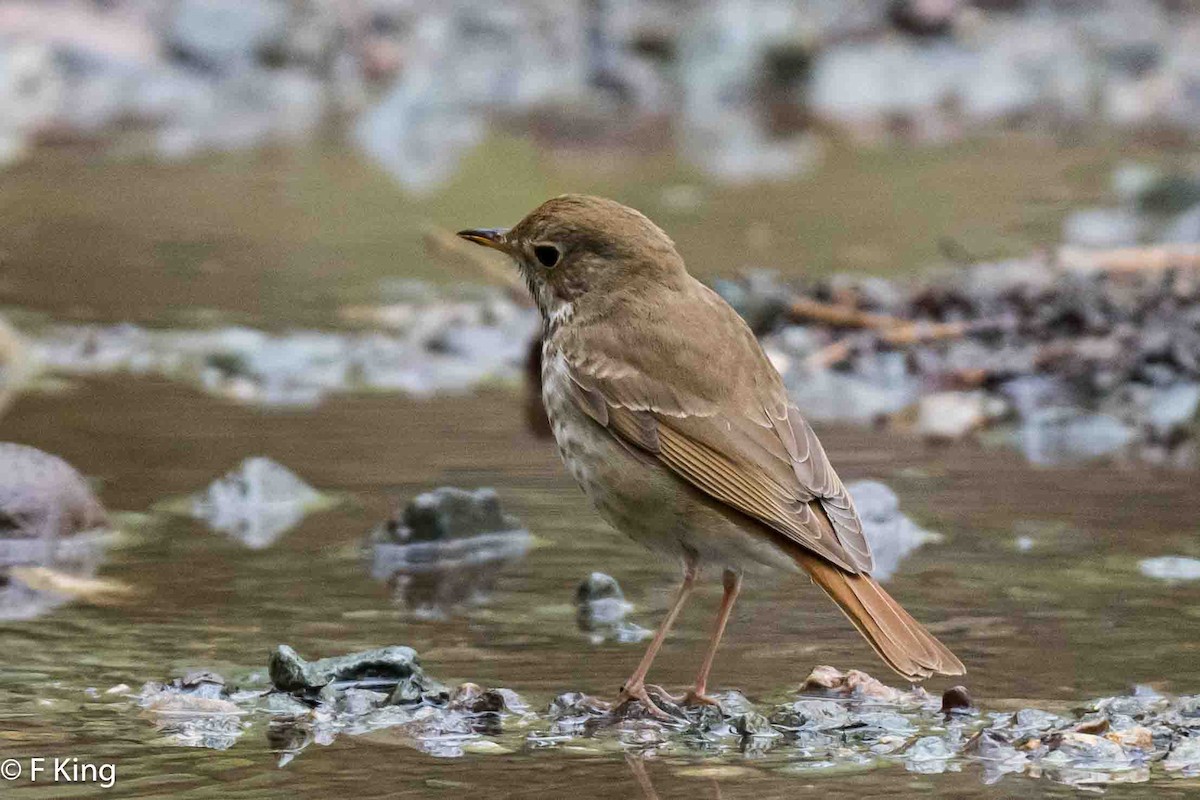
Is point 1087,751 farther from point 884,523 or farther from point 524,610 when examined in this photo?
Result: point 884,523

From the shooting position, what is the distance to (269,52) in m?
19.6

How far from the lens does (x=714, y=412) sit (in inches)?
192

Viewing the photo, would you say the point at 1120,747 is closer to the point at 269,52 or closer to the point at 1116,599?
the point at 1116,599

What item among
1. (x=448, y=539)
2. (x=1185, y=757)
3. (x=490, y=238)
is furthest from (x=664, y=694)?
(x=448, y=539)

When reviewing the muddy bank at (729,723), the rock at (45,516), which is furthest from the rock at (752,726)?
the rock at (45,516)

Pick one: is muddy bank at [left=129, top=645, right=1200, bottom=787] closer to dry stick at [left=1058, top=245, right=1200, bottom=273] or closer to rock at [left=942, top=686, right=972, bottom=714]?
rock at [left=942, top=686, right=972, bottom=714]

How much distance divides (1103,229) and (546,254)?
7144 millimetres

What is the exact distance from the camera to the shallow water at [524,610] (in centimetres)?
402

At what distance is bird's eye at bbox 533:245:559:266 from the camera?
209 inches

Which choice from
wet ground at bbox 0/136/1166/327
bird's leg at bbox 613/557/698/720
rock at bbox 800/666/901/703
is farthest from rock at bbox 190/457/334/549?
wet ground at bbox 0/136/1166/327

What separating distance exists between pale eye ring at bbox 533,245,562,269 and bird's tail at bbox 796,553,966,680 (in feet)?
3.67

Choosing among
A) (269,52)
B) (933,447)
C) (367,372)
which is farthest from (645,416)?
(269,52)

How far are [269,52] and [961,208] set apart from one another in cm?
838

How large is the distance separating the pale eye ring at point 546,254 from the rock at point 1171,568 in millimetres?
1755
